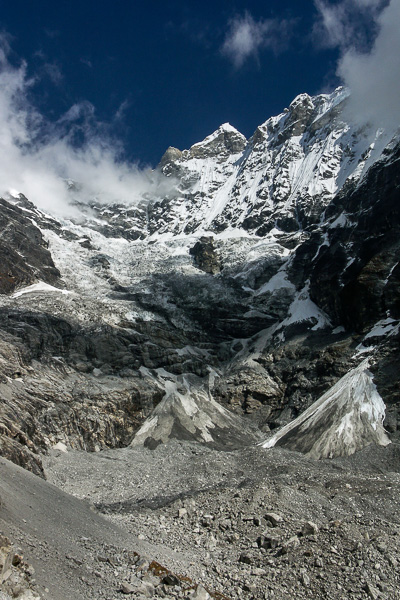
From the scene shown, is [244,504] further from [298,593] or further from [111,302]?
[111,302]

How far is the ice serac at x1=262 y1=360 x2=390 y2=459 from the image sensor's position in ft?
183

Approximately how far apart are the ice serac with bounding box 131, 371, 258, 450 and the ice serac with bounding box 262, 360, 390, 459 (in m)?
7.85

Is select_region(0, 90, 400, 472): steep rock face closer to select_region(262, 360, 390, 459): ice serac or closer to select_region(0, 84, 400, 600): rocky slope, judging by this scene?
select_region(0, 84, 400, 600): rocky slope

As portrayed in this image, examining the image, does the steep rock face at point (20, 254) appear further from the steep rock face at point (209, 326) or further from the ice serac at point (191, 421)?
the ice serac at point (191, 421)

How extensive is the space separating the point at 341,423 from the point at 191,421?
23676 mm

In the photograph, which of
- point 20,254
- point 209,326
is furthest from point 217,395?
point 20,254

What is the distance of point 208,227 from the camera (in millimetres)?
186125

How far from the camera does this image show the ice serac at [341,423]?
55763 mm

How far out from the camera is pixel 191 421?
72.0m

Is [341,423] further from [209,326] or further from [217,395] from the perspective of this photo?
[209,326]

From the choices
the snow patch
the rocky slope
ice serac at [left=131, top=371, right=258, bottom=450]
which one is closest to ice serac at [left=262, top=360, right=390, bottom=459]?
the rocky slope

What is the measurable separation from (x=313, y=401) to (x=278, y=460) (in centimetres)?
2593

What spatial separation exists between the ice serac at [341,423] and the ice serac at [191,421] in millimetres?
7851

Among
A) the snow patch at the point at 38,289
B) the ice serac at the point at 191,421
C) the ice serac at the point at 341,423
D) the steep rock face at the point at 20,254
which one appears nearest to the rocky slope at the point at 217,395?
the ice serac at the point at 341,423
